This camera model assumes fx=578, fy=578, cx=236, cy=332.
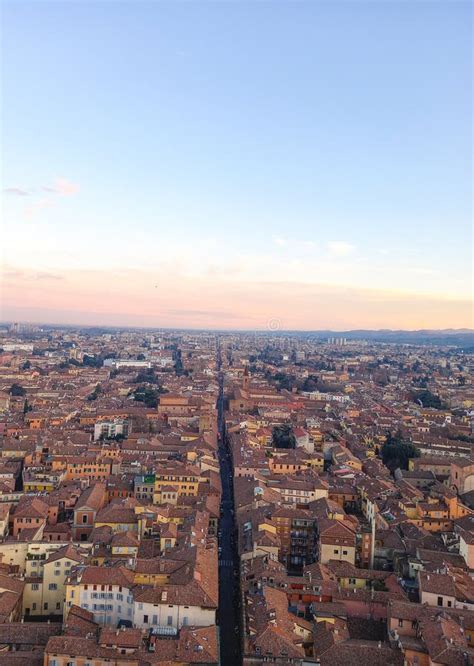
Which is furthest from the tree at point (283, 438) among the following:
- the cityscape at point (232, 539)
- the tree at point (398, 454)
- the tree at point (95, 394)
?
the tree at point (95, 394)

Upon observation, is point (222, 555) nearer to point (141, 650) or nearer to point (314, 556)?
point (314, 556)

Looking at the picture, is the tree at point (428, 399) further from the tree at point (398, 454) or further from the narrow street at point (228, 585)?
the narrow street at point (228, 585)

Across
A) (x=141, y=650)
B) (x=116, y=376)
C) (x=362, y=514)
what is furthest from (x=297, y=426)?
(x=116, y=376)

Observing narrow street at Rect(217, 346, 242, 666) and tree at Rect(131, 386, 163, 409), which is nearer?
narrow street at Rect(217, 346, 242, 666)

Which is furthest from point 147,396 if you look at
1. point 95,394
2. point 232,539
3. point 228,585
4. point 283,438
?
point 228,585

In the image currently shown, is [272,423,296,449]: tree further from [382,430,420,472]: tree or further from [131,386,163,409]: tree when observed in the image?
[131,386,163,409]: tree

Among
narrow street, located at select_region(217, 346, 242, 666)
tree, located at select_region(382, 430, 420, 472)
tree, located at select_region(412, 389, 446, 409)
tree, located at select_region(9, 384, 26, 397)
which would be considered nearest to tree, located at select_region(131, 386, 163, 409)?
tree, located at select_region(9, 384, 26, 397)

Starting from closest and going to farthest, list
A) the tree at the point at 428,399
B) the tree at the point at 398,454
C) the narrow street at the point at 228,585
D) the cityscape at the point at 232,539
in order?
the cityscape at the point at 232,539 < the narrow street at the point at 228,585 < the tree at the point at 398,454 < the tree at the point at 428,399
